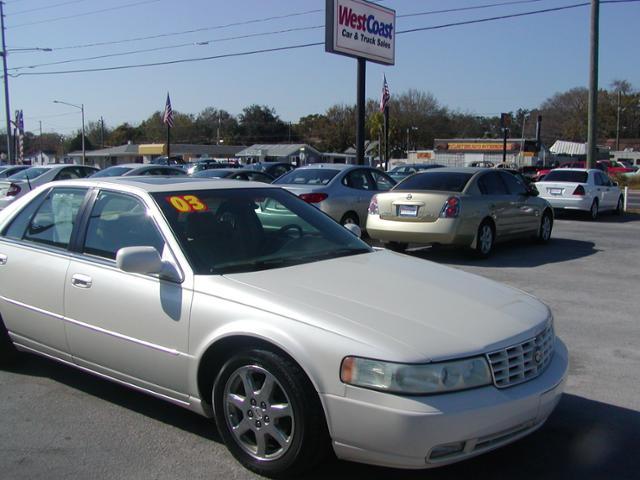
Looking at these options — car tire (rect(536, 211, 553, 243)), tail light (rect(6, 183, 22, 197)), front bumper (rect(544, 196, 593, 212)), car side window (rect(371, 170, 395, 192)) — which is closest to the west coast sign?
front bumper (rect(544, 196, 593, 212))

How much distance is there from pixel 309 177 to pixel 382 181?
180 centimetres

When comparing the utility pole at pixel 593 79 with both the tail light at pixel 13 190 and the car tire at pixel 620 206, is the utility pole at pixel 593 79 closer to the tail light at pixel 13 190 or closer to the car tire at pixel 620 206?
the car tire at pixel 620 206

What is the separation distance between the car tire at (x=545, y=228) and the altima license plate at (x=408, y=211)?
3342 mm

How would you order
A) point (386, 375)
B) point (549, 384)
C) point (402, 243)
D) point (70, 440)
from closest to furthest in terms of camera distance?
point (386, 375), point (549, 384), point (70, 440), point (402, 243)

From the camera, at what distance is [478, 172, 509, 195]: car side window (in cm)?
1121

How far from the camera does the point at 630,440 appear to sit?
4.06 metres

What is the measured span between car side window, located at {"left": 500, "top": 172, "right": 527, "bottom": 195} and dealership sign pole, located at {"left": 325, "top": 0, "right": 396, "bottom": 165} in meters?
9.52

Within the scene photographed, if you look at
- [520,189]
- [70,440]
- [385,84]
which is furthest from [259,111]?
[70,440]

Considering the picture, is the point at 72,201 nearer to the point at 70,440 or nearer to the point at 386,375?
the point at 70,440

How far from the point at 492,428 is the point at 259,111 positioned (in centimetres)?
12877

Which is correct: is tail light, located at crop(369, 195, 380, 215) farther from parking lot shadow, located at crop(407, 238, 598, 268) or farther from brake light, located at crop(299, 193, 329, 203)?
brake light, located at crop(299, 193, 329, 203)

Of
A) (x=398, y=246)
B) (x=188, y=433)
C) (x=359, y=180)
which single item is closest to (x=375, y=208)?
(x=398, y=246)

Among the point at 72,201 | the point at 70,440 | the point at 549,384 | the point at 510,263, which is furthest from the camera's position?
the point at 510,263

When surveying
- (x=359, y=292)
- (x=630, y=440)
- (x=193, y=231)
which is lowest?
(x=630, y=440)
